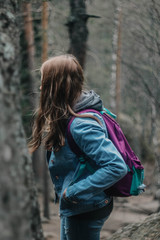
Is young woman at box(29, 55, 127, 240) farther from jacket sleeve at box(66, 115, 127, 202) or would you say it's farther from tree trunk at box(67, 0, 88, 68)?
tree trunk at box(67, 0, 88, 68)

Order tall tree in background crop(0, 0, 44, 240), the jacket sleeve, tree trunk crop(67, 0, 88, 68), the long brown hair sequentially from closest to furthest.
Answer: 1. tall tree in background crop(0, 0, 44, 240)
2. the jacket sleeve
3. the long brown hair
4. tree trunk crop(67, 0, 88, 68)

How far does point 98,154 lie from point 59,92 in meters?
0.50

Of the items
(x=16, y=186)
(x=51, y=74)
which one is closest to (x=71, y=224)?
(x=51, y=74)

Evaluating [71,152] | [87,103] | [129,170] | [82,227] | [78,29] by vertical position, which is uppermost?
[87,103]

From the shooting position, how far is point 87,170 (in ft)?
7.02

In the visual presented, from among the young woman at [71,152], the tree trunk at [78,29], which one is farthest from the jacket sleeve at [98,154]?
the tree trunk at [78,29]

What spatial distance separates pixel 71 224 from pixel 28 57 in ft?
35.2

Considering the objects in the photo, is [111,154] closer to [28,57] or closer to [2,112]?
[2,112]

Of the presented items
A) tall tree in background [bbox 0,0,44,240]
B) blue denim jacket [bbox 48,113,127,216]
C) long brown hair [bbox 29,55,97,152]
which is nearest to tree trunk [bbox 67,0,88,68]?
long brown hair [bbox 29,55,97,152]

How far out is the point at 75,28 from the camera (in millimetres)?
6949

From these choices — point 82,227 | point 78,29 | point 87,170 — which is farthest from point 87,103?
point 78,29

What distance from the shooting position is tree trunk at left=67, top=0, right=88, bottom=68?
6.81m

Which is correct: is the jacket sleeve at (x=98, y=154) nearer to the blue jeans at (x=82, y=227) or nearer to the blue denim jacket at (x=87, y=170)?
the blue denim jacket at (x=87, y=170)

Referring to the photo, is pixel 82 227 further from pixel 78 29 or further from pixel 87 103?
pixel 78 29
